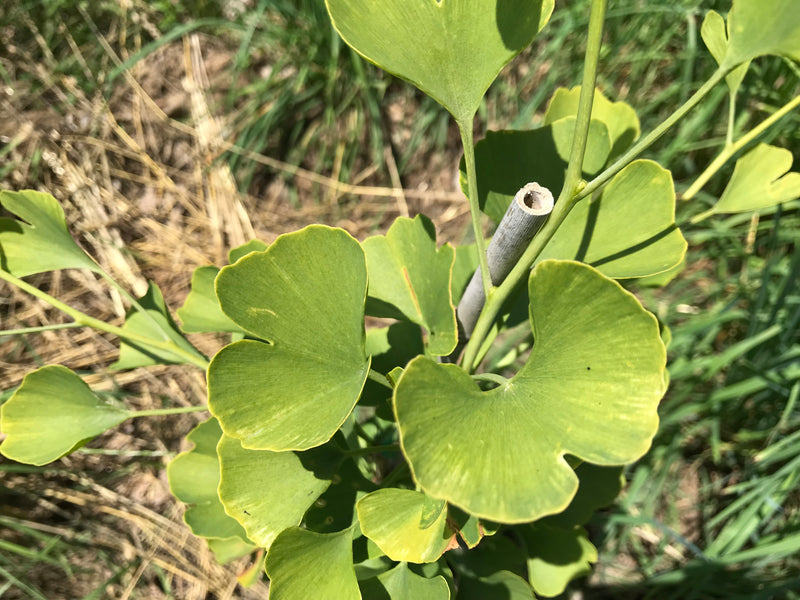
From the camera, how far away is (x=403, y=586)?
0.64 meters

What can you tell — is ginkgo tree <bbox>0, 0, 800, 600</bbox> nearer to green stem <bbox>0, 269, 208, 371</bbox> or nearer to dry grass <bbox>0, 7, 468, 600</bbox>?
green stem <bbox>0, 269, 208, 371</bbox>

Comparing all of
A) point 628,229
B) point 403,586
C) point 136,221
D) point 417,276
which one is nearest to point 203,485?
point 403,586

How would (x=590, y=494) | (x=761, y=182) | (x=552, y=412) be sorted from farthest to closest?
(x=590, y=494)
(x=761, y=182)
(x=552, y=412)

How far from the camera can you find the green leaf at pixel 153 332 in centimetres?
73

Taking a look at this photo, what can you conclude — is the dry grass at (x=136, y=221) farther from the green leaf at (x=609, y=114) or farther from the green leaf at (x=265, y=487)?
the green leaf at (x=609, y=114)

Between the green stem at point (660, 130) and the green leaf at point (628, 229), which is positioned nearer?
the green stem at point (660, 130)

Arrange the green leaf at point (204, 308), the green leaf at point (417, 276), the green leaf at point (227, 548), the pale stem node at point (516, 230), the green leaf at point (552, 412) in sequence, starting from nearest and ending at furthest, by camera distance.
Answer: the green leaf at point (552, 412) → the pale stem node at point (516, 230) → the green leaf at point (417, 276) → the green leaf at point (204, 308) → the green leaf at point (227, 548)

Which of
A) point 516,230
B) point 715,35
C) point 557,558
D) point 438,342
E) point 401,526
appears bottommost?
point 557,558

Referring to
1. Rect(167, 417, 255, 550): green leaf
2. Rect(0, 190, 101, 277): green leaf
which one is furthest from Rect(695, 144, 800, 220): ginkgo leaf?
Rect(0, 190, 101, 277): green leaf

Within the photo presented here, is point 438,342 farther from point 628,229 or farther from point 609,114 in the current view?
point 609,114

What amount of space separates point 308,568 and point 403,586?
4.9 inches

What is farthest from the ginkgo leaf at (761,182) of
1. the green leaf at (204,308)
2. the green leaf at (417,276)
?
the green leaf at (204,308)

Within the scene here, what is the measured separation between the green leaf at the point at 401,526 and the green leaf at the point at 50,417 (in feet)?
1.09

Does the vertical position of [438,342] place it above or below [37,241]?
below
